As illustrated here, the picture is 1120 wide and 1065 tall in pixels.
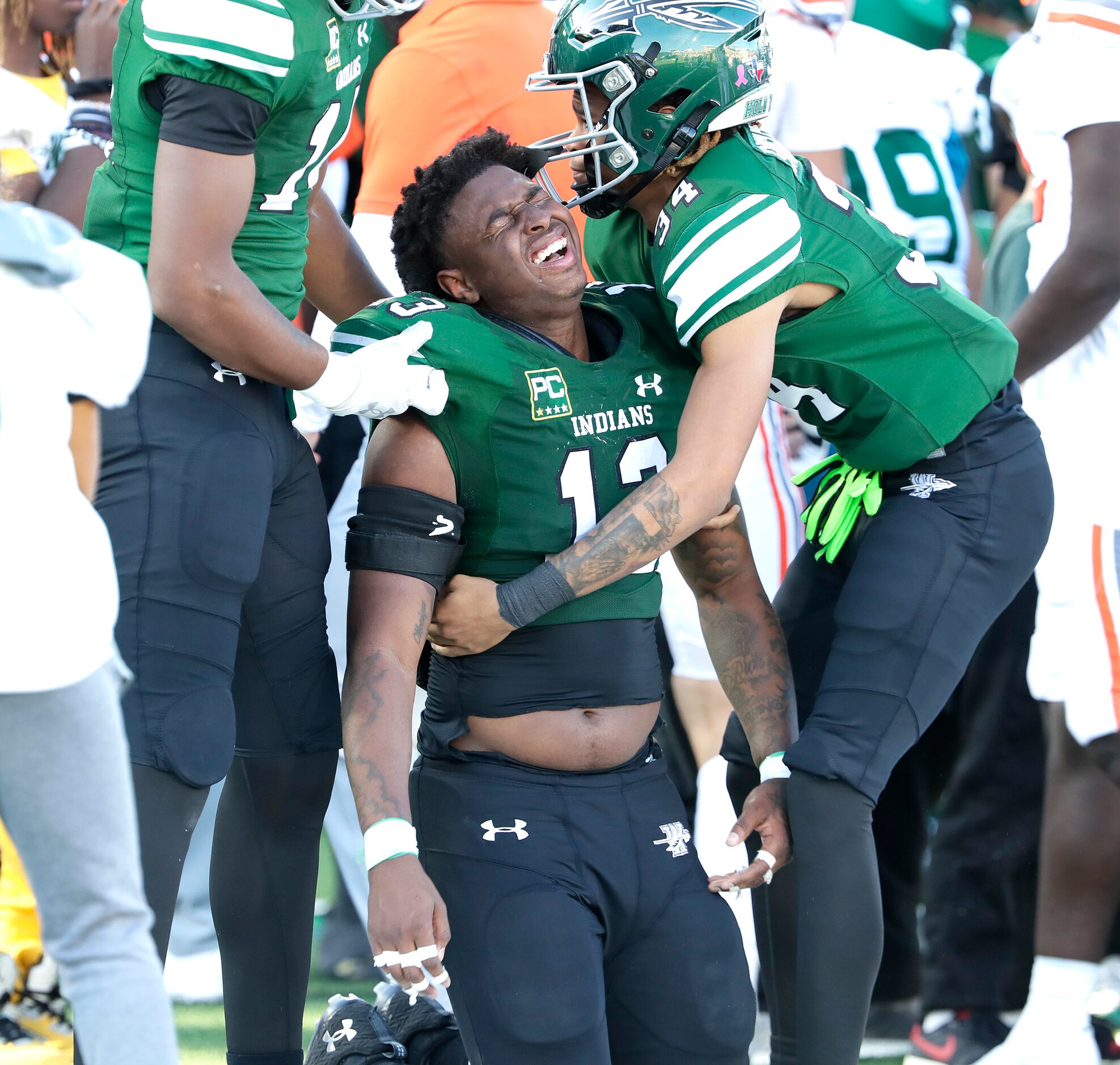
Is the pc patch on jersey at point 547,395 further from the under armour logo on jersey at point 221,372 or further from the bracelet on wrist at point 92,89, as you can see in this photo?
the bracelet on wrist at point 92,89

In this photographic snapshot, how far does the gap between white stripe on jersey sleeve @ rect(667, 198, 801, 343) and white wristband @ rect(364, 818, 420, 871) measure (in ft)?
2.94

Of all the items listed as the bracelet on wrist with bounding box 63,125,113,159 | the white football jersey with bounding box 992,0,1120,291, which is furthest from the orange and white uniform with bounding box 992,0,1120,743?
the bracelet on wrist with bounding box 63,125,113,159

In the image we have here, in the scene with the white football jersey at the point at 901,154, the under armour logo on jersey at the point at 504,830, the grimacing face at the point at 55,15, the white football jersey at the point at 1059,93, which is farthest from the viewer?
the white football jersey at the point at 901,154

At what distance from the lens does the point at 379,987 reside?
3.05 m

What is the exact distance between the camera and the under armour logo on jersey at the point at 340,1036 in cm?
287

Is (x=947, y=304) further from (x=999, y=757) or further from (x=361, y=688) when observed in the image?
(x=999, y=757)


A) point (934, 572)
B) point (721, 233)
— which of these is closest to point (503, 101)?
point (721, 233)

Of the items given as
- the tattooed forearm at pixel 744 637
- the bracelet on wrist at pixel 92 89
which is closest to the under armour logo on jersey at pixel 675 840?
the tattooed forearm at pixel 744 637

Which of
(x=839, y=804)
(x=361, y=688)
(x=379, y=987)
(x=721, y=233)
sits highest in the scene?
(x=721, y=233)

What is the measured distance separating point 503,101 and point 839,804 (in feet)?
6.18

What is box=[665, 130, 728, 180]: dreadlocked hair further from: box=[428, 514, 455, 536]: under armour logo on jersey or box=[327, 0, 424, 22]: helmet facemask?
box=[428, 514, 455, 536]: under armour logo on jersey

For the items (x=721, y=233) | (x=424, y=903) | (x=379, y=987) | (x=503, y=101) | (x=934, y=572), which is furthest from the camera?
(x=503, y=101)

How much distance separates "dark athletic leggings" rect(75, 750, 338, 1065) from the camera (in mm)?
2590

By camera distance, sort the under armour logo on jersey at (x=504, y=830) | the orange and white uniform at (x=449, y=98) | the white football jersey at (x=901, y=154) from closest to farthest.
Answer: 1. the under armour logo on jersey at (x=504, y=830)
2. the orange and white uniform at (x=449, y=98)
3. the white football jersey at (x=901, y=154)
